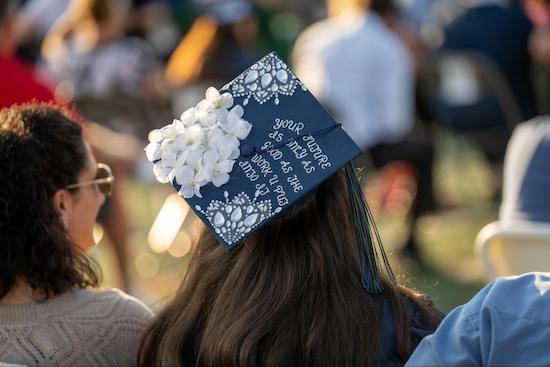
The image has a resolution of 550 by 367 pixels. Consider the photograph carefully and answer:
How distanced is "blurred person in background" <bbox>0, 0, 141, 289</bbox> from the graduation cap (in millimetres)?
1404

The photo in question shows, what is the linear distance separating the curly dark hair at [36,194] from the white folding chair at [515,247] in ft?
4.26

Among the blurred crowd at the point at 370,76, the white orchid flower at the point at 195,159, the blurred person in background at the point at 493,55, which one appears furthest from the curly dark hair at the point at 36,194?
the blurred person in background at the point at 493,55

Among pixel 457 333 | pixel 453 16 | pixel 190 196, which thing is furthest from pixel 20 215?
pixel 453 16

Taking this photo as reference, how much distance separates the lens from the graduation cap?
83.6 inches

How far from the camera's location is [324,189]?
2.22 m

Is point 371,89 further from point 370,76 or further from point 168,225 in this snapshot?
point 168,225

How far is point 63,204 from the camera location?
2559 mm

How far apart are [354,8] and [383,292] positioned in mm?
4760

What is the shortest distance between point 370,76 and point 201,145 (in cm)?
426

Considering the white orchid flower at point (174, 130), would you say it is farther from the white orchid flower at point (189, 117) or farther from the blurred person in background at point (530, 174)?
the blurred person in background at point (530, 174)

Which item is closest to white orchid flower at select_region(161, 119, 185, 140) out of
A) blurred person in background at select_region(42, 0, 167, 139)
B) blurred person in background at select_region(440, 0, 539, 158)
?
blurred person in background at select_region(42, 0, 167, 139)

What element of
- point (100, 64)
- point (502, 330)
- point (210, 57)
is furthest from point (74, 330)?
point (210, 57)

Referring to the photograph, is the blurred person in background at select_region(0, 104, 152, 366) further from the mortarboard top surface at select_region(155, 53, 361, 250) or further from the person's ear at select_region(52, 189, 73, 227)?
the mortarboard top surface at select_region(155, 53, 361, 250)

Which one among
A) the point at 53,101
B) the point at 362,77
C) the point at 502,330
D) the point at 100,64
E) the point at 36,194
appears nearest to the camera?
the point at 502,330
